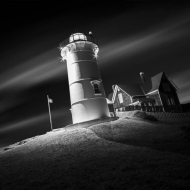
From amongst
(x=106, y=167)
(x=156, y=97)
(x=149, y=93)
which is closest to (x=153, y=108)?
(x=156, y=97)

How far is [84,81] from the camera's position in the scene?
16.1 metres

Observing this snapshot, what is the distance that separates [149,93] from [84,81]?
17259mm

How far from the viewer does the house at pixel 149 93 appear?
2652 centimetres

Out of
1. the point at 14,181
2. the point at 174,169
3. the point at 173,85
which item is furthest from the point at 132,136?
the point at 173,85

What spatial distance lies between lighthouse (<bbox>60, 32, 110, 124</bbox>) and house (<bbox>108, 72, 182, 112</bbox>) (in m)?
11.9

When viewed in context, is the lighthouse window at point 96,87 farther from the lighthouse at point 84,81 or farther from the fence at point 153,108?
the fence at point 153,108

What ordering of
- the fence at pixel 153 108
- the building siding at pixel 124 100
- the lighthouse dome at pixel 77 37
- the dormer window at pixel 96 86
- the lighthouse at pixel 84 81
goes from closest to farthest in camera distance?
the lighthouse at pixel 84 81 < the dormer window at pixel 96 86 < the lighthouse dome at pixel 77 37 < the fence at pixel 153 108 < the building siding at pixel 124 100

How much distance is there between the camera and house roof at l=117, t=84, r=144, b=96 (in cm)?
2769

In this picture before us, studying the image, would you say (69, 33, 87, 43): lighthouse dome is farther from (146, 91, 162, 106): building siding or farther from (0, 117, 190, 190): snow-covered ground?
(146, 91, 162, 106): building siding

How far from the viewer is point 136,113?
1719cm

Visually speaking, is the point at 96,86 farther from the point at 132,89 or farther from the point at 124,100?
the point at 132,89

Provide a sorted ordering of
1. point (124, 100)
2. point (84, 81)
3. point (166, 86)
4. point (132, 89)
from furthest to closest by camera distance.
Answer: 1. point (166, 86)
2. point (132, 89)
3. point (124, 100)
4. point (84, 81)

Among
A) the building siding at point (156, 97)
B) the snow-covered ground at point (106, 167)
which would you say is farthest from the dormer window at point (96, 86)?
the building siding at point (156, 97)

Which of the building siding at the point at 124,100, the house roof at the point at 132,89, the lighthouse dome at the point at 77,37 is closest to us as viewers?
the lighthouse dome at the point at 77,37
